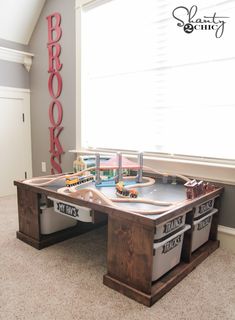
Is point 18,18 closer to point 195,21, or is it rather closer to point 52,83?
point 52,83

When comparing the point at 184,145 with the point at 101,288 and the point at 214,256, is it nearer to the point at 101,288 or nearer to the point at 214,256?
the point at 214,256

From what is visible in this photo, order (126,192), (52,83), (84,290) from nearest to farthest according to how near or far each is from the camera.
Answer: (84,290) → (126,192) → (52,83)

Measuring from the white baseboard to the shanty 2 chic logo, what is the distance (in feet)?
4.92

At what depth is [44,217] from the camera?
6.70ft

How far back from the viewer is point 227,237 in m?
2.03

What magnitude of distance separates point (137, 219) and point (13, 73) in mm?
2869

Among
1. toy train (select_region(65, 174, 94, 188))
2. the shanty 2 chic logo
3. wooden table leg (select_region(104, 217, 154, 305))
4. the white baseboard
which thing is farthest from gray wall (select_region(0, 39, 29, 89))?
the white baseboard

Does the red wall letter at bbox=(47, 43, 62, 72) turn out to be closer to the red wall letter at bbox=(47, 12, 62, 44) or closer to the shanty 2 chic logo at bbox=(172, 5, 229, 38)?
the red wall letter at bbox=(47, 12, 62, 44)

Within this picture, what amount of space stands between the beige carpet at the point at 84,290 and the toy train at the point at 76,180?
1.71 feet

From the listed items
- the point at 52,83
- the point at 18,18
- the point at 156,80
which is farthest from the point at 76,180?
the point at 18,18

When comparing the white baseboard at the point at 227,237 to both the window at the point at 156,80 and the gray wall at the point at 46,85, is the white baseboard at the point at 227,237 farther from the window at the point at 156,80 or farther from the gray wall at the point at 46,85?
the gray wall at the point at 46,85

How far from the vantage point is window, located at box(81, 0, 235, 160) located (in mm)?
1971

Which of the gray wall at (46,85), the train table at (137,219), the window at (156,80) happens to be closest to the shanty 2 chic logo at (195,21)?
the window at (156,80)

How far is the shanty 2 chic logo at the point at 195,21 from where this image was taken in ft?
6.32
